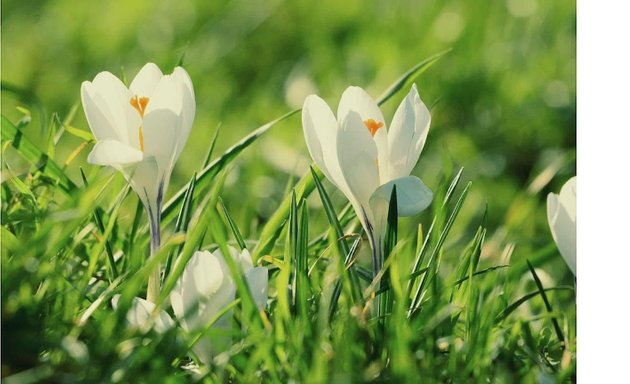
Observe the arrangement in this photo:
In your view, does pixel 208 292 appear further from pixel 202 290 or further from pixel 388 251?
pixel 388 251

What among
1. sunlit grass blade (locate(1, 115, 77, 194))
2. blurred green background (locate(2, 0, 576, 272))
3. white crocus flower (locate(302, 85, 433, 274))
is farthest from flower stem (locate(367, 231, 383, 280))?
blurred green background (locate(2, 0, 576, 272))

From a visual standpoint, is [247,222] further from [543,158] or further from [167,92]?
[543,158]

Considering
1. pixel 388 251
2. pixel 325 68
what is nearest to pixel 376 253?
pixel 388 251

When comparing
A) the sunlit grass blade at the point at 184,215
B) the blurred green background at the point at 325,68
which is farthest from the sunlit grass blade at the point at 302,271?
the blurred green background at the point at 325,68

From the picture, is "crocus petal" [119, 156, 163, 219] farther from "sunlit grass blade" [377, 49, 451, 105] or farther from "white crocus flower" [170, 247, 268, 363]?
"sunlit grass blade" [377, 49, 451, 105]

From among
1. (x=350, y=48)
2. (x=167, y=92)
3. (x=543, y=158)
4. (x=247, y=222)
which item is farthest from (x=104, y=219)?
(x=350, y=48)

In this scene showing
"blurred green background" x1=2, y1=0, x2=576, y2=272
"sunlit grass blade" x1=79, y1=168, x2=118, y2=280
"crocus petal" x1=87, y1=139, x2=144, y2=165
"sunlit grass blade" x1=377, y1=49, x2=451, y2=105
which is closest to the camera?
"crocus petal" x1=87, y1=139, x2=144, y2=165

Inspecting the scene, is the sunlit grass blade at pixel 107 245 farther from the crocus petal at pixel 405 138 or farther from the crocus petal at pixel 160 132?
the crocus petal at pixel 405 138
